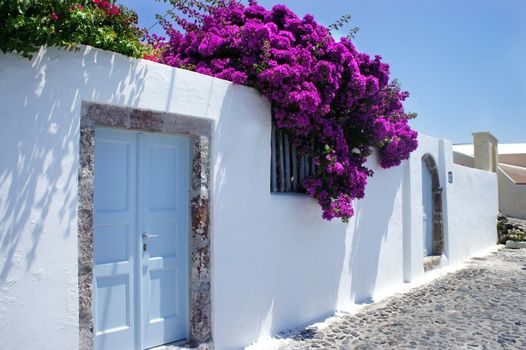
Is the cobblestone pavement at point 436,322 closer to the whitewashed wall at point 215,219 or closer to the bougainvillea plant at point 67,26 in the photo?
the whitewashed wall at point 215,219

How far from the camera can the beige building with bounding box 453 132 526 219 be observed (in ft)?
49.8

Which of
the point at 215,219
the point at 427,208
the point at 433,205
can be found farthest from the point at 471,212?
the point at 215,219

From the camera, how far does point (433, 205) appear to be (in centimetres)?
1000

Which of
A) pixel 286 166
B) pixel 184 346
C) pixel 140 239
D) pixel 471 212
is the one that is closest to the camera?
pixel 140 239

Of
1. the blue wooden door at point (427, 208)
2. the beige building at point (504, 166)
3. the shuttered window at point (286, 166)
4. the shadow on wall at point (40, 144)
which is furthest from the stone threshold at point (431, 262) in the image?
the shadow on wall at point (40, 144)

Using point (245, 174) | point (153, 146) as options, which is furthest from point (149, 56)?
point (245, 174)

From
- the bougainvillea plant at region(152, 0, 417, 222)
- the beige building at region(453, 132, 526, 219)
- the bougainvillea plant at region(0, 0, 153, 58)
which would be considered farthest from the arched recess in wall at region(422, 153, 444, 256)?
the bougainvillea plant at region(0, 0, 153, 58)

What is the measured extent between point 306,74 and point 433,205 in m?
6.03

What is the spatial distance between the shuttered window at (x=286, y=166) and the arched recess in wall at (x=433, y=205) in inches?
193

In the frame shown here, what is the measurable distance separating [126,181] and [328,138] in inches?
106

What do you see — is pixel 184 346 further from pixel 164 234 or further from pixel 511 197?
pixel 511 197

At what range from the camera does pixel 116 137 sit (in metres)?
3.83

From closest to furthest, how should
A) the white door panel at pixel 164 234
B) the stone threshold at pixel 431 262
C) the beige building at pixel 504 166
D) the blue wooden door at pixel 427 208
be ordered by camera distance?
1. the white door panel at pixel 164 234
2. the stone threshold at pixel 431 262
3. the blue wooden door at pixel 427 208
4. the beige building at pixel 504 166

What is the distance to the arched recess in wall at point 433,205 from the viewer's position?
32.3 feet
